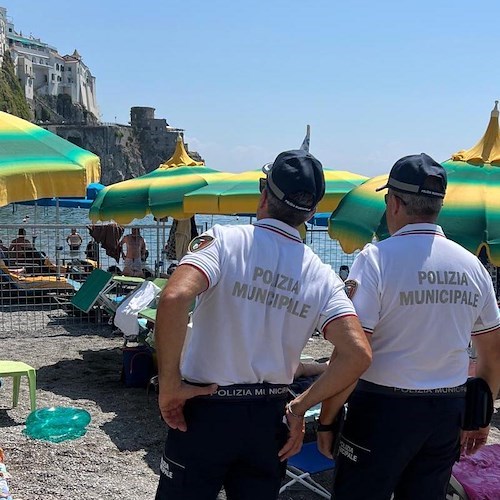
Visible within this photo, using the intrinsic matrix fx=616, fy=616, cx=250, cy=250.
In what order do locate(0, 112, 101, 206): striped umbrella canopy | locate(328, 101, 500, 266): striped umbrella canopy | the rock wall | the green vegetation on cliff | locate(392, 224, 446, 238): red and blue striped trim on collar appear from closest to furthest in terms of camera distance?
locate(392, 224, 446, 238): red and blue striped trim on collar → locate(0, 112, 101, 206): striped umbrella canopy → locate(328, 101, 500, 266): striped umbrella canopy → the green vegetation on cliff → the rock wall

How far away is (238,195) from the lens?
7133 millimetres

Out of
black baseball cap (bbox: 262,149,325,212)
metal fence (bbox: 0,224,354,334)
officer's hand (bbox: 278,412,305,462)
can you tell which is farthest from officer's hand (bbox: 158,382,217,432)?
metal fence (bbox: 0,224,354,334)

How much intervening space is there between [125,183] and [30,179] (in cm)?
462

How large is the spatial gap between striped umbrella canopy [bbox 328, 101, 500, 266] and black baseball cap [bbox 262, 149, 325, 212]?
10.0ft

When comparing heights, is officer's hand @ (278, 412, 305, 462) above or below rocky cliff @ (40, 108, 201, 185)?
below

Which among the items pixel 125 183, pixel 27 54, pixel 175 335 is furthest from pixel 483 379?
pixel 27 54

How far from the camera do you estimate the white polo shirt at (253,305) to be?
7.08 ft

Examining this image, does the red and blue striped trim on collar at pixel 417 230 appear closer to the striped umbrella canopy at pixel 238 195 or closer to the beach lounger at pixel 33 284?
the striped umbrella canopy at pixel 238 195

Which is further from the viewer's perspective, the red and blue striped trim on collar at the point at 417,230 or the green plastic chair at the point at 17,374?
the green plastic chair at the point at 17,374

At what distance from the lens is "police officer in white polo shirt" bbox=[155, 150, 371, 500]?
7.05 feet

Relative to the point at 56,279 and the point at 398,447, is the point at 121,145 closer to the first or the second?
the point at 56,279

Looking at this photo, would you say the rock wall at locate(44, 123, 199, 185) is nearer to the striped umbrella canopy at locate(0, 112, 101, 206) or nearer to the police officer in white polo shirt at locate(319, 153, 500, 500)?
the striped umbrella canopy at locate(0, 112, 101, 206)

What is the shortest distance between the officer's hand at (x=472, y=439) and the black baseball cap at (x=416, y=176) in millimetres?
1065

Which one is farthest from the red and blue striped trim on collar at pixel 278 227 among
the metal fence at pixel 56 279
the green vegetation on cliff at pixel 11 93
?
the green vegetation on cliff at pixel 11 93
